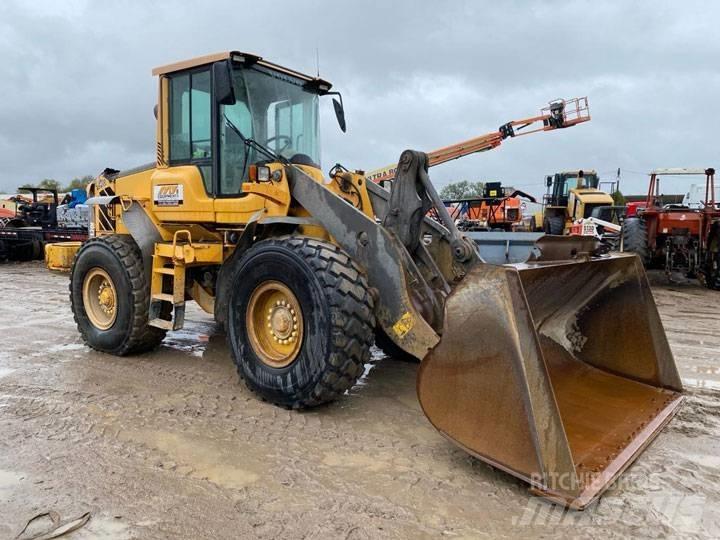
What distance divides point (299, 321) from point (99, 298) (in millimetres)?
2795

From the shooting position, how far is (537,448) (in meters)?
2.62

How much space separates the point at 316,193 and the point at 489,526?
2.45 metres

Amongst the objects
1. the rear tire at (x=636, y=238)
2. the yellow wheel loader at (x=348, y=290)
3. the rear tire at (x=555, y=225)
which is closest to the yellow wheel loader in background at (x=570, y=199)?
the rear tire at (x=555, y=225)

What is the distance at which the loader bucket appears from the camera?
2.65 m

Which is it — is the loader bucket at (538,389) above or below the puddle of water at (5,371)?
above

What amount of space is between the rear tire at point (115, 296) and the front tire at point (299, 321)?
1.39 metres

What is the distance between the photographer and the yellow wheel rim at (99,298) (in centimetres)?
542

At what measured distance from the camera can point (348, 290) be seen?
3.51 metres

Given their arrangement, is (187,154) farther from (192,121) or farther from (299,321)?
(299,321)

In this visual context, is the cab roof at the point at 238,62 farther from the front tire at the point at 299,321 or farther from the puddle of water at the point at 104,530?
the puddle of water at the point at 104,530

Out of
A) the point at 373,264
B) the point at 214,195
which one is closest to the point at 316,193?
the point at 373,264

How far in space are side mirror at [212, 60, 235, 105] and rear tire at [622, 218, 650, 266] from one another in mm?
9001

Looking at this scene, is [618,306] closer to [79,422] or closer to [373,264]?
[373,264]

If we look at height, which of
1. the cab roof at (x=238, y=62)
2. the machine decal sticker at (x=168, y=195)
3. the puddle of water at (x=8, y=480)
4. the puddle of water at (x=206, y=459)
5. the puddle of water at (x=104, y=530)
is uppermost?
the cab roof at (x=238, y=62)
